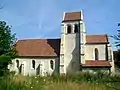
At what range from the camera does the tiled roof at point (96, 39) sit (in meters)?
55.9

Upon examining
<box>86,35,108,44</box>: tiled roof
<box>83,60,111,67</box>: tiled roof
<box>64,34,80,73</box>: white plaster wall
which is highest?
<box>86,35,108,44</box>: tiled roof

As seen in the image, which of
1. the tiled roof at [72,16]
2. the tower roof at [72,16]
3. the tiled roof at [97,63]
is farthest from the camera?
the tiled roof at [72,16]

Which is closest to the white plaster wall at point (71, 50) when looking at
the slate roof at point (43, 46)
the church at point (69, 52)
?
the church at point (69, 52)

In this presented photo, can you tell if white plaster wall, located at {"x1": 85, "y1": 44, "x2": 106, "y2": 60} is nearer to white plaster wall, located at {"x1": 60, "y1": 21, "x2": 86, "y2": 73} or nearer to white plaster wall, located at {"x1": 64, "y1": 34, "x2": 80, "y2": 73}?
white plaster wall, located at {"x1": 60, "y1": 21, "x2": 86, "y2": 73}

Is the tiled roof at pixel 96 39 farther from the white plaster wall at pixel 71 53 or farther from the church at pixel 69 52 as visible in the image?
the white plaster wall at pixel 71 53

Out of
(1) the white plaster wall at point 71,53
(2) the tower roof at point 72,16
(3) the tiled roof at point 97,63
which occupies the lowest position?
(3) the tiled roof at point 97,63

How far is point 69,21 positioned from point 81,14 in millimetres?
3257

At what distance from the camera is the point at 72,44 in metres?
55.2

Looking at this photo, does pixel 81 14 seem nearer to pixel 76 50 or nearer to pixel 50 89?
pixel 76 50

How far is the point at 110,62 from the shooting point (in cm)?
5238

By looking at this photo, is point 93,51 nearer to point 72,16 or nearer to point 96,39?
point 96,39

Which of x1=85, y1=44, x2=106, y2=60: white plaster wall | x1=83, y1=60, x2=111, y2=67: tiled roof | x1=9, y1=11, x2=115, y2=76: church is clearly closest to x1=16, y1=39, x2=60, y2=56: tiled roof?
x1=9, y1=11, x2=115, y2=76: church

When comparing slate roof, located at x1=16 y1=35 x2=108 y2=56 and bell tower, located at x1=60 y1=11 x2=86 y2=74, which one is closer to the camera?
bell tower, located at x1=60 y1=11 x2=86 y2=74

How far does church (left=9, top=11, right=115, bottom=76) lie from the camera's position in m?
53.4
